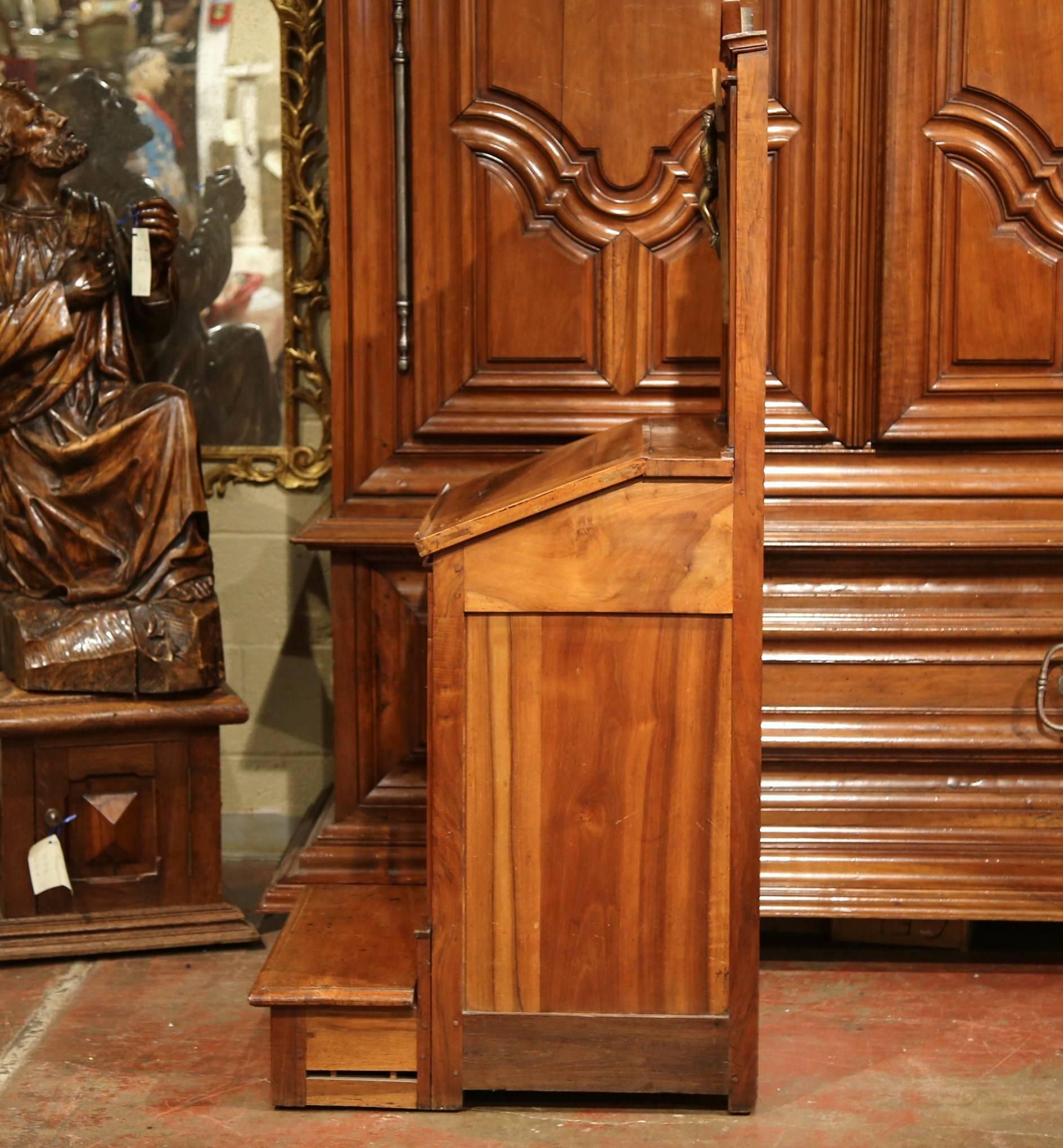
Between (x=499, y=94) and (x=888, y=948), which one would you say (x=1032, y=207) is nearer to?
(x=499, y=94)

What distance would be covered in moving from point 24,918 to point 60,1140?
2.61 ft

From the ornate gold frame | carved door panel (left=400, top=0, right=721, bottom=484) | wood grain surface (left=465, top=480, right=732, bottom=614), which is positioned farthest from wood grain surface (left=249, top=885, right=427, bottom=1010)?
the ornate gold frame

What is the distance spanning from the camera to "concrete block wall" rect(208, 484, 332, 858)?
11.9 feet

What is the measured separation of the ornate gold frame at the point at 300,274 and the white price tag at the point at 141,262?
1.43ft

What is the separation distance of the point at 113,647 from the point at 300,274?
1.02 metres

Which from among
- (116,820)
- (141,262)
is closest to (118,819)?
(116,820)

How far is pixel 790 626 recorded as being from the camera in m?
3.00

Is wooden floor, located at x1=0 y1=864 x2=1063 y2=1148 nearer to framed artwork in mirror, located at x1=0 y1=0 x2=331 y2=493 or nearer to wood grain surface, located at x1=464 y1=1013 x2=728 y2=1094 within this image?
wood grain surface, located at x1=464 y1=1013 x2=728 y2=1094

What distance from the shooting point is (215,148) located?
3.51 meters

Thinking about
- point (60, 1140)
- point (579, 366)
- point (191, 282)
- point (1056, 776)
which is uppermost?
point (191, 282)

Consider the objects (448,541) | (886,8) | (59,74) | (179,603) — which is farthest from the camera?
(59,74)

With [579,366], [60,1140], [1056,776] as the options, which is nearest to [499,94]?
[579,366]

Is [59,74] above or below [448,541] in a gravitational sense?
above

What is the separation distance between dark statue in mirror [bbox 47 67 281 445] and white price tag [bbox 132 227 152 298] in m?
0.26
